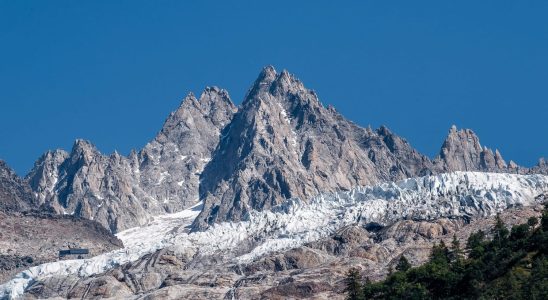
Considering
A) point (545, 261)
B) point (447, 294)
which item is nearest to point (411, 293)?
point (447, 294)

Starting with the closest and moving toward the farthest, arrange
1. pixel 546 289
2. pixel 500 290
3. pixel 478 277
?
pixel 546 289, pixel 500 290, pixel 478 277

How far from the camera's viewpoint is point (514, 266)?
199 meters

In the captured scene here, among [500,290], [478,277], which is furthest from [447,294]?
[500,290]

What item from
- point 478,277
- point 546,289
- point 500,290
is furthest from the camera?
point 478,277

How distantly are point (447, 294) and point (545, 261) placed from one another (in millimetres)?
15503

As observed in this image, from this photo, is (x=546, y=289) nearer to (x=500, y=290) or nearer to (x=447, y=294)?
(x=500, y=290)

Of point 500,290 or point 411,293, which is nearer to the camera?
point 500,290

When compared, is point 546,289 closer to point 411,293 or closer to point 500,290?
point 500,290

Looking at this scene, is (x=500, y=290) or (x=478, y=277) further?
(x=478, y=277)

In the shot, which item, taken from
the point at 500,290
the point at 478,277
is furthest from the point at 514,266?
the point at 500,290

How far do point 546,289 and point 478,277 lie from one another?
1079 inches

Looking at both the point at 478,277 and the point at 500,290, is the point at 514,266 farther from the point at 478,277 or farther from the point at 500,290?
the point at 500,290

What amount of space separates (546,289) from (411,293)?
30497 mm

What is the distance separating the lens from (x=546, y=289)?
171500 mm
